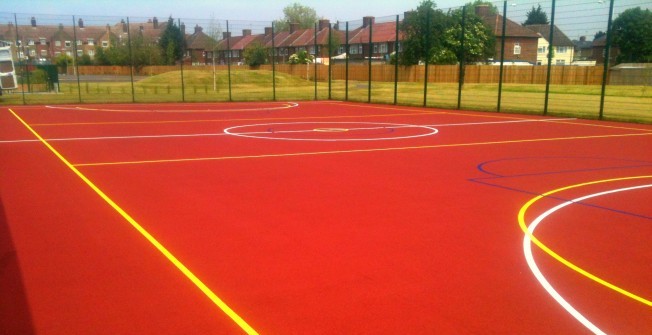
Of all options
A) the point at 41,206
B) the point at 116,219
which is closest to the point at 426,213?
the point at 116,219

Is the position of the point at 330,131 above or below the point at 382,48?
below

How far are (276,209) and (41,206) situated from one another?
2597 mm

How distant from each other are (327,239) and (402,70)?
44.8 meters

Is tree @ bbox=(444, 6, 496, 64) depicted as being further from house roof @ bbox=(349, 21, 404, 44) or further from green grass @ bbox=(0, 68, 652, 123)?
house roof @ bbox=(349, 21, 404, 44)

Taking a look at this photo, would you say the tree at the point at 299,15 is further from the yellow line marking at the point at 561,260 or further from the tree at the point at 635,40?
Result: the yellow line marking at the point at 561,260

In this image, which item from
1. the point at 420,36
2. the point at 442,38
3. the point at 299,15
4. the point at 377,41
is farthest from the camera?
the point at 299,15

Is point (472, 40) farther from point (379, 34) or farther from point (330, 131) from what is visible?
point (330, 131)

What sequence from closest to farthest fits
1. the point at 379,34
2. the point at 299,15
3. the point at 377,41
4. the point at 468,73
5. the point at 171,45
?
the point at 468,73 → the point at 171,45 → the point at 377,41 → the point at 379,34 → the point at 299,15

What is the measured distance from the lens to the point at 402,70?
160 feet

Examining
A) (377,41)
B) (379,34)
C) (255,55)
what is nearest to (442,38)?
(255,55)

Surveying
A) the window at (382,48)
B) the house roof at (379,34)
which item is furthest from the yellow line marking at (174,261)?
the window at (382,48)

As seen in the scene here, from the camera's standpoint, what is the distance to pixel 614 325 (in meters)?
3.47

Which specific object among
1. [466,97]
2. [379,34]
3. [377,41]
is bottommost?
[466,97]

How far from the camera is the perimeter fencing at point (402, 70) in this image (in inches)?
873
